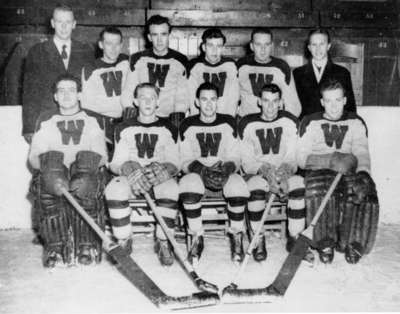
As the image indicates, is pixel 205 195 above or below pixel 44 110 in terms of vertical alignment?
below

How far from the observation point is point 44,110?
3.21 meters

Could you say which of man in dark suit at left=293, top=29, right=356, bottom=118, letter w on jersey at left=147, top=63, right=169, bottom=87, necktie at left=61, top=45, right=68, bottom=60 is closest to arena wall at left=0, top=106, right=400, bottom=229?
man in dark suit at left=293, top=29, right=356, bottom=118

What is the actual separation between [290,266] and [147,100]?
1335 mm

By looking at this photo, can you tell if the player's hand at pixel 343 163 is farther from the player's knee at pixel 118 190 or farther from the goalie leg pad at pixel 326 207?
the player's knee at pixel 118 190

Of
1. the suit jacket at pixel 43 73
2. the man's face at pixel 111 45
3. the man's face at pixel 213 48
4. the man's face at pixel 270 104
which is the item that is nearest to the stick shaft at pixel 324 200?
the man's face at pixel 270 104

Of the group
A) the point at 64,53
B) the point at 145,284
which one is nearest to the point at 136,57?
the point at 64,53

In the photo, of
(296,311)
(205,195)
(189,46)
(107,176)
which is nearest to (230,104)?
(205,195)

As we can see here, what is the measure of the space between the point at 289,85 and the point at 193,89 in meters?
0.72

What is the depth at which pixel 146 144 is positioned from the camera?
2949 millimetres

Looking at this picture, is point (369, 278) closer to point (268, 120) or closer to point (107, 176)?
point (268, 120)

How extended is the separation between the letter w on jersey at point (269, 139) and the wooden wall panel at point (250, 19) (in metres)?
3.26

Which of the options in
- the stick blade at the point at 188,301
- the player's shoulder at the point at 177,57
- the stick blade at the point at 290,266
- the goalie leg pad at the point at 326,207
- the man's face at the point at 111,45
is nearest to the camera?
the stick blade at the point at 188,301

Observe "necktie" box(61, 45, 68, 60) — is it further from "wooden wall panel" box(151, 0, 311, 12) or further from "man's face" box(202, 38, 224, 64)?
"wooden wall panel" box(151, 0, 311, 12)

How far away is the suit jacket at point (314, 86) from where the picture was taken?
3.42 meters
